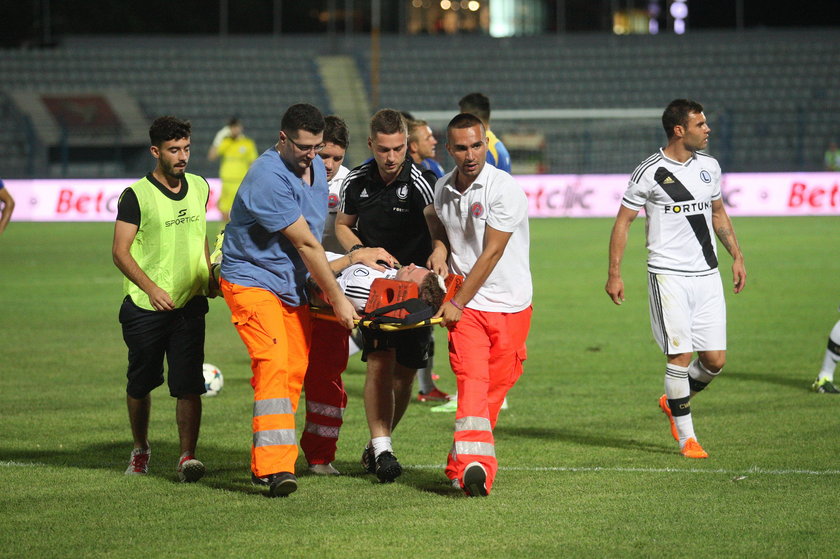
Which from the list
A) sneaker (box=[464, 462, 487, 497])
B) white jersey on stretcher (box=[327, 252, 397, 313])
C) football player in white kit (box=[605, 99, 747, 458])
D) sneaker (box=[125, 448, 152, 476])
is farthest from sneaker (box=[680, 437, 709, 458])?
sneaker (box=[125, 448, 152, 476])

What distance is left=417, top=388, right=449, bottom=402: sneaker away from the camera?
9.68 metres

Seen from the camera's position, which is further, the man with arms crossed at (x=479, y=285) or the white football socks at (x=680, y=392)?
the white football socks at (x=680, y=392)

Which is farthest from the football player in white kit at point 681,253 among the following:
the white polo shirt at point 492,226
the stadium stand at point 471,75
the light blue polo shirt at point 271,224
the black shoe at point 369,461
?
the stadium stand at point 471,75

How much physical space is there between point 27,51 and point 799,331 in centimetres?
3534

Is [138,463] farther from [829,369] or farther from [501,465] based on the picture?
[829,369]

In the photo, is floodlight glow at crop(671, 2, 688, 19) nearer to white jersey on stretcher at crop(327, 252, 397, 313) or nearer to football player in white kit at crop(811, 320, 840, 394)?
football player in white kit at crop(811, 320, 840, 394)

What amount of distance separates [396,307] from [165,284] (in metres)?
1.53

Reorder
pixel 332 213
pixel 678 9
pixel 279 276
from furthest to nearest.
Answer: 1. pixel 678 9
2. pixel 332 213
3. pixel 279 276

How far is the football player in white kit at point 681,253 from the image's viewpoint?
7.52 meters

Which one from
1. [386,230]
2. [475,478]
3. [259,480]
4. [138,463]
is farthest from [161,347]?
[475,478]

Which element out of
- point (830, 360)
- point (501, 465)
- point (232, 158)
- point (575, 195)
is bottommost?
point (501, 465)

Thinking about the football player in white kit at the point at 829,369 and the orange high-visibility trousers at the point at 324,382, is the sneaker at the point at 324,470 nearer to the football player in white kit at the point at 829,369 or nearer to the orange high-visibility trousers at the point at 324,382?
the orange high-visibility trousers at the point at 324,382

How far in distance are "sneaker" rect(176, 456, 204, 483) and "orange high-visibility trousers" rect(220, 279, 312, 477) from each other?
0.53m

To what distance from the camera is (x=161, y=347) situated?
697 cm
